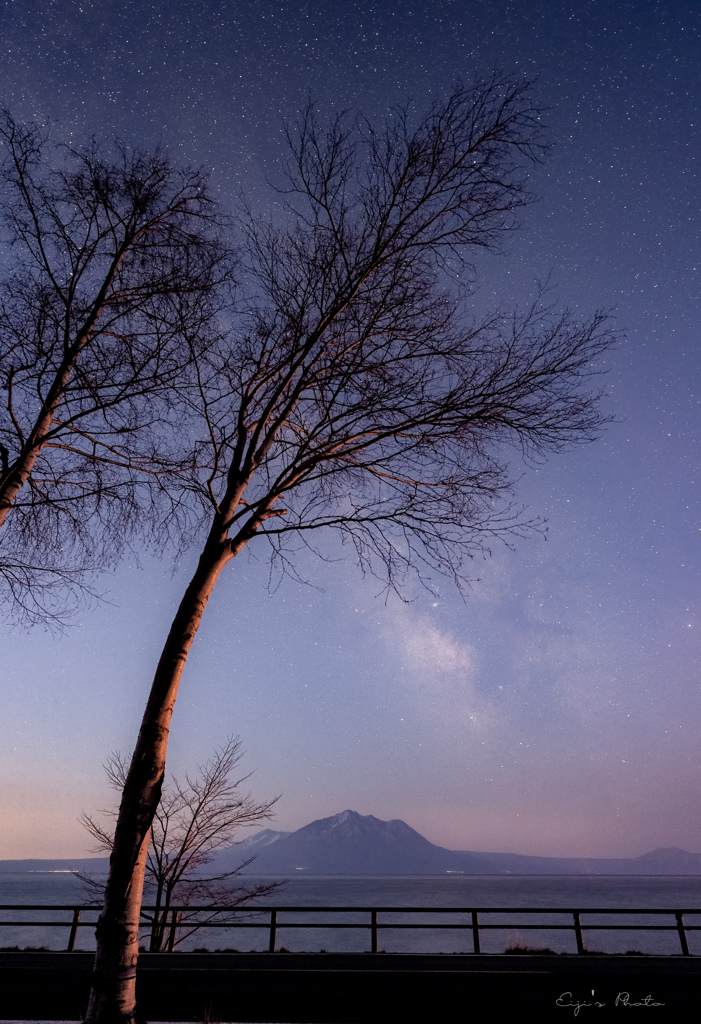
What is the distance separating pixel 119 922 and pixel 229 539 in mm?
3197

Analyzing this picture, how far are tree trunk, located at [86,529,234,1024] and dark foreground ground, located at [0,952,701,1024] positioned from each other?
3809 mm

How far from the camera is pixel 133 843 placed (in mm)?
4629

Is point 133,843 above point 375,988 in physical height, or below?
above

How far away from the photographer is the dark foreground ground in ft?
25.7

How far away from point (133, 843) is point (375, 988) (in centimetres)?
691

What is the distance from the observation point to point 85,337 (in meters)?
7.52

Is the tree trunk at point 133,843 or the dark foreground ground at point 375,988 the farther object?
the dark foreground ground at point 375,988

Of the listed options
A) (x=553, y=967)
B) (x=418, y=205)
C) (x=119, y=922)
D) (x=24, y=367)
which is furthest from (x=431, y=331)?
(x=553, y=967)

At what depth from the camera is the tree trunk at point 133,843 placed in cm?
429

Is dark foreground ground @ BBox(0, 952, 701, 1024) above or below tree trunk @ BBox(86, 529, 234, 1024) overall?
below

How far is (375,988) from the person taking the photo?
9398 mm

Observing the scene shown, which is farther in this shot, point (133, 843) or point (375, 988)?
point (375, 988)

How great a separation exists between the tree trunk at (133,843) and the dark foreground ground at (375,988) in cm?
381

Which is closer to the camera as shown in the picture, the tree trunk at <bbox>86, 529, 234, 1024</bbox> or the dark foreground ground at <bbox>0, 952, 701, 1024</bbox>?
the tree trunk at <bbox>86, 529, 234, 1024</bbox>
